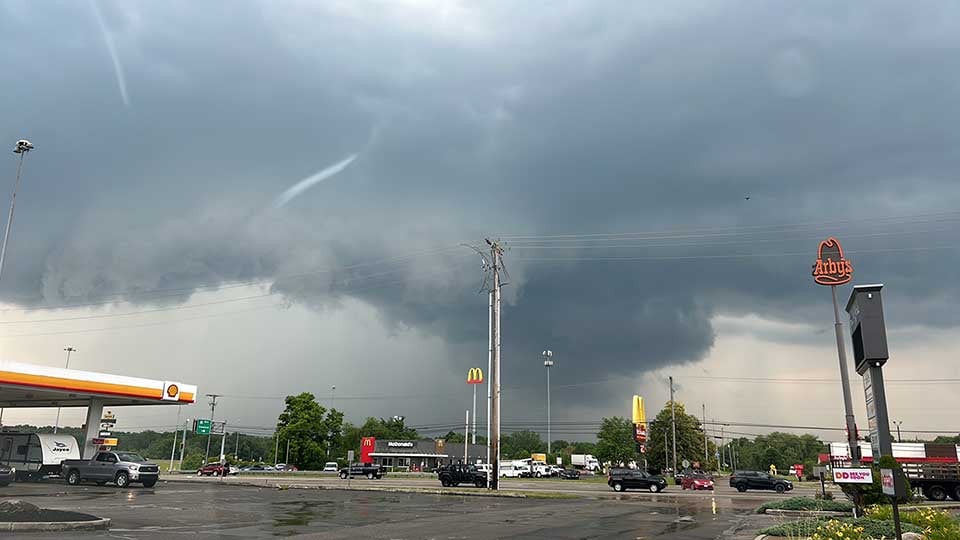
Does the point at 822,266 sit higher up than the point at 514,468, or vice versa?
the point at 822,266

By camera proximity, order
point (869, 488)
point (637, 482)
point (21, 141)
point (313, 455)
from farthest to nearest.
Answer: point (313, 455), point (637, 482), point (21, 141), point (869, 488)

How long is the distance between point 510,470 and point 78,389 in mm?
55823

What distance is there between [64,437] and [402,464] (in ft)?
256

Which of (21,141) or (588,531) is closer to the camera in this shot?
(588,531)

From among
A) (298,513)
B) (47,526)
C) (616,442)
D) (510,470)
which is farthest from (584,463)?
(47,526)

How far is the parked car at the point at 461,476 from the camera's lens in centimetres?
4672

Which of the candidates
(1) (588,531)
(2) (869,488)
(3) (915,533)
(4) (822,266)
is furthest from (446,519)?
(4) (822,266)

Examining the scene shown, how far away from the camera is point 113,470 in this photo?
36.3 metres

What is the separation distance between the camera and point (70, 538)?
44.8ft

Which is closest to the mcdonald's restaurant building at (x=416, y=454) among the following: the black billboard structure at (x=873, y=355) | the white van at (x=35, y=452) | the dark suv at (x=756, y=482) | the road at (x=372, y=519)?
the dark suv at (x=756, y=482)

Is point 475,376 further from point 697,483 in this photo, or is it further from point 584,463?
point 584,463

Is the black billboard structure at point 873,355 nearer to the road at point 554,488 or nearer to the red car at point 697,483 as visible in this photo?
the road at point 554,488

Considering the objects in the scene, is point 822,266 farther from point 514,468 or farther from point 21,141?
point 514,468

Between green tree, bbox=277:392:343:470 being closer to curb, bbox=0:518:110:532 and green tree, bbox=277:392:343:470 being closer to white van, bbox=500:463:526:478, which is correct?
white van, bbox=500:463:526:478
